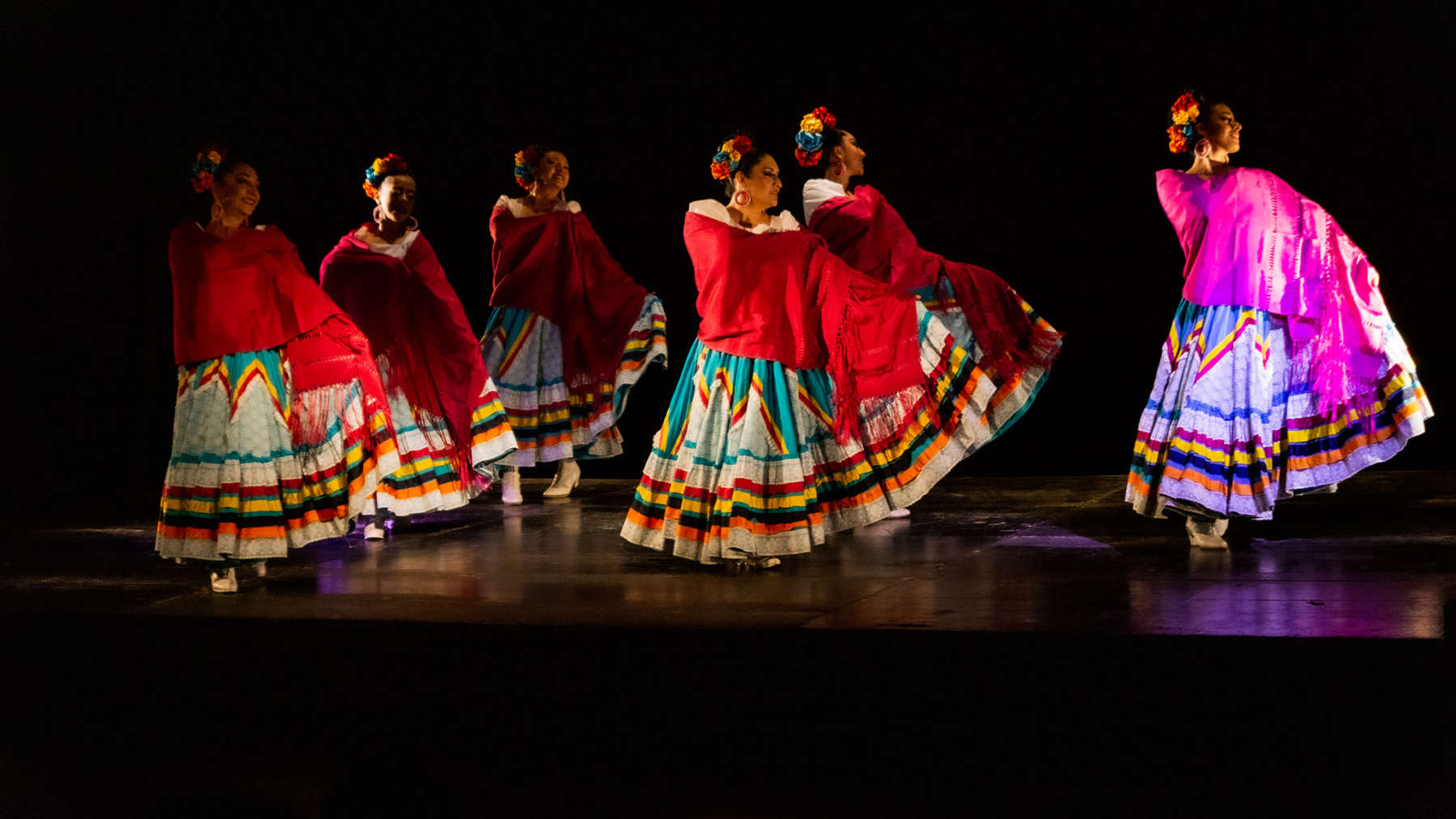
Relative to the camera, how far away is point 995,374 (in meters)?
5.18

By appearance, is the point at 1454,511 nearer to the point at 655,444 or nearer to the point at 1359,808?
the point at 1359,808

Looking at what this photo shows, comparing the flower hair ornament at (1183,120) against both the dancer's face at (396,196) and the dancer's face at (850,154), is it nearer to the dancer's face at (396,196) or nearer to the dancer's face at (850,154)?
the dancer's face at (850,154)

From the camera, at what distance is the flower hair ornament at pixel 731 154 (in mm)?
4520

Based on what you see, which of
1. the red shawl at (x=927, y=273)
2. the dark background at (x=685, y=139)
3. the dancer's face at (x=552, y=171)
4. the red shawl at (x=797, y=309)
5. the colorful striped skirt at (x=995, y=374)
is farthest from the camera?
the dancer's face at (x=552, y=171)

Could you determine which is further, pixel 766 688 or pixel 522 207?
pixel 522 207

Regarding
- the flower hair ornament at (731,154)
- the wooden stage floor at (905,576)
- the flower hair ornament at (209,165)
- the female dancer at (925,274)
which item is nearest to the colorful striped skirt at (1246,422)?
the wooden stage floor at (905,576)

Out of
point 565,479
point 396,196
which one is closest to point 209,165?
point 396,196

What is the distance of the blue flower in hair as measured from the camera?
5125 millimetres

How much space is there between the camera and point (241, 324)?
4.33 meters

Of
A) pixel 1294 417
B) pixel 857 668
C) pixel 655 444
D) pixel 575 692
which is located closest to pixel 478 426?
pixel 655 444

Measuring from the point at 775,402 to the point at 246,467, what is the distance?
155cm

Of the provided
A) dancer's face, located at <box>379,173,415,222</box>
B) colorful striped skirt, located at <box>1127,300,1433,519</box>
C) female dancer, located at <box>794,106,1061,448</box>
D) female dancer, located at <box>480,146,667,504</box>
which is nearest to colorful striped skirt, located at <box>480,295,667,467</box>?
female dancer, located at <box>480,146,667,504</box>

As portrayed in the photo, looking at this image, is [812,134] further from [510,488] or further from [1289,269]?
[510,488]

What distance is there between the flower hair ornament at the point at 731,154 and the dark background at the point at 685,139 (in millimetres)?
2427
